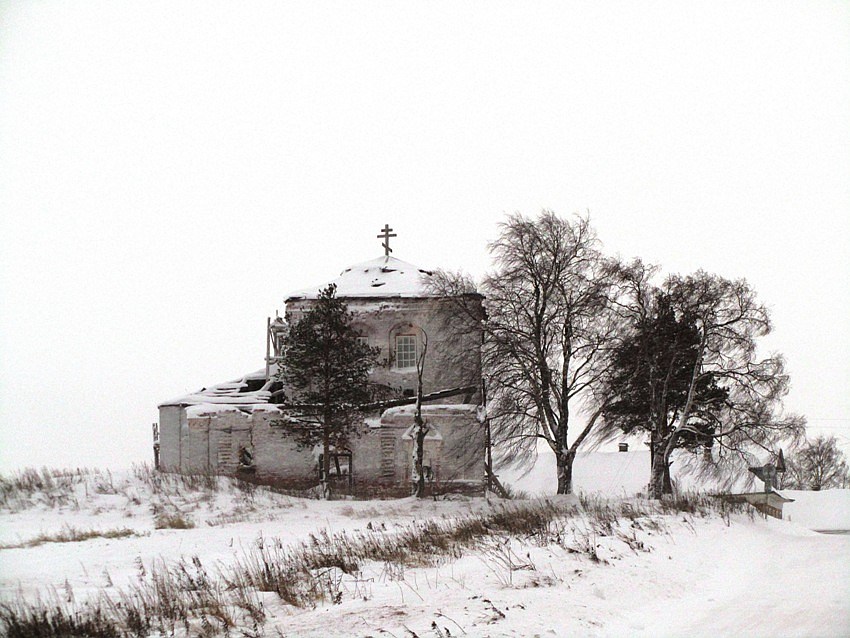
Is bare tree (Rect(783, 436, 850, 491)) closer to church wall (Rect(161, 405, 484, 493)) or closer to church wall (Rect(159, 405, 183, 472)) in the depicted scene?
church wall (Rect(161, 405, 484, 493))

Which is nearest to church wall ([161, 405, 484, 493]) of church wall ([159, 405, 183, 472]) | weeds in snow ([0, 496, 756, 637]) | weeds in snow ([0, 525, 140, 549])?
church wall ([159, 405, 183, 472])

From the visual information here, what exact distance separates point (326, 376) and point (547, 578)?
20.0 metres

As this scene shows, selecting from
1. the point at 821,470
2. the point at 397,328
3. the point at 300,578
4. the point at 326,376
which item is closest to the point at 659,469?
the point at 326,376

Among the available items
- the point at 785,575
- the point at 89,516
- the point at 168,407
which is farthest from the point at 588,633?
the point at 168,407

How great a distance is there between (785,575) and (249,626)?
7.05 metres

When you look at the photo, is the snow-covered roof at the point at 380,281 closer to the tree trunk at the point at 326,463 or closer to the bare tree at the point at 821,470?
the tree trunk at the point at 326,463

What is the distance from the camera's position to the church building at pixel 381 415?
30219 mm

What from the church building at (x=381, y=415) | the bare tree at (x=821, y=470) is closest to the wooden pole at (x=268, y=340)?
the church building at (x=381, y=415)

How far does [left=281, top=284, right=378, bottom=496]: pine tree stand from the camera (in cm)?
2897

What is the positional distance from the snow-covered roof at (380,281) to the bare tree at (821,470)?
38.4m

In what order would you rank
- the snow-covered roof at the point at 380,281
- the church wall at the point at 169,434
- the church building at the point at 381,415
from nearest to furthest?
the church building at the point at 381,415 < the church wall at the point at 169,434 < the snow-covered roof at the point at 380,281

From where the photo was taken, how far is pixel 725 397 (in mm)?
26938

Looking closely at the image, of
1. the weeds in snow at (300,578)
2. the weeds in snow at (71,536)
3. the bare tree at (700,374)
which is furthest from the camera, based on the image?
the bare tree at (700,374)

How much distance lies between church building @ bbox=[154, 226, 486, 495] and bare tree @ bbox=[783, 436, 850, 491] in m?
38.4
